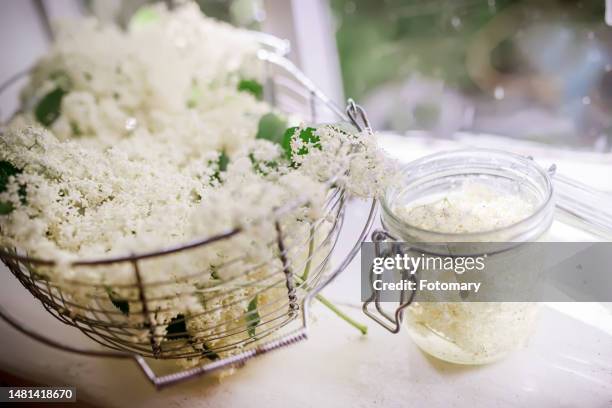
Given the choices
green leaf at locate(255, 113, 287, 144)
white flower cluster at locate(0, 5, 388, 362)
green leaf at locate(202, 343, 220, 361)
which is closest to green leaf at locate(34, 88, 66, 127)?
white flower cluster at locate(0, 5, 388, 362)

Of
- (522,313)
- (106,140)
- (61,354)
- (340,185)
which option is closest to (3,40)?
(106,140)

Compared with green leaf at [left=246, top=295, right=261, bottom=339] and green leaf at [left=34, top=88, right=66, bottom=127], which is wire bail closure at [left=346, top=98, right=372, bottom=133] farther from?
green leaf at [left=34, top=88, right=66, bottom=127]

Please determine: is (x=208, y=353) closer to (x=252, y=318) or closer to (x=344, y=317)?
(x=252, y=318)

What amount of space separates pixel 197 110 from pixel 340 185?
0.32m

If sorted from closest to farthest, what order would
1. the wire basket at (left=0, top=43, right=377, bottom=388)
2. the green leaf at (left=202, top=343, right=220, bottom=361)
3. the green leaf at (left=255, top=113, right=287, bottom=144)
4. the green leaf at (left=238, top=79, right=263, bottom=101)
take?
1. the wire basket at (left=0, top=43, right=377, bottom=388)
2. the green leaf at (left=202, top=343, right=220, bottom=361)
3. the green leaf at (left=255, top=113, right=287, bottom=144)
4. the green leaf at (left=238, top=79, right=263, bottom=101)

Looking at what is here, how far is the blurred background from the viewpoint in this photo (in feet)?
2.28

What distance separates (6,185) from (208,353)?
23 cm

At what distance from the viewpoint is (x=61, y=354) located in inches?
24.9

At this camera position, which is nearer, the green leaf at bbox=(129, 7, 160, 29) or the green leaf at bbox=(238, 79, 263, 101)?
the green leaf at bbox=(238, 79, 263, 101)

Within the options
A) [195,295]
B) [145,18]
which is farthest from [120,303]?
[145,18]

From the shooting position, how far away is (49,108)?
0.77 metres

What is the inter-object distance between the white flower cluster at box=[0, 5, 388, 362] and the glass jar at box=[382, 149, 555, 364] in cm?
7

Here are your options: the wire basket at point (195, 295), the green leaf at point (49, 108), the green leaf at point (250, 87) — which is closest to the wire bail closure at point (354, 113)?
the wire basket at point (195, 295)

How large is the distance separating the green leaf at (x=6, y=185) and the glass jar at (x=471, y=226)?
324mm
